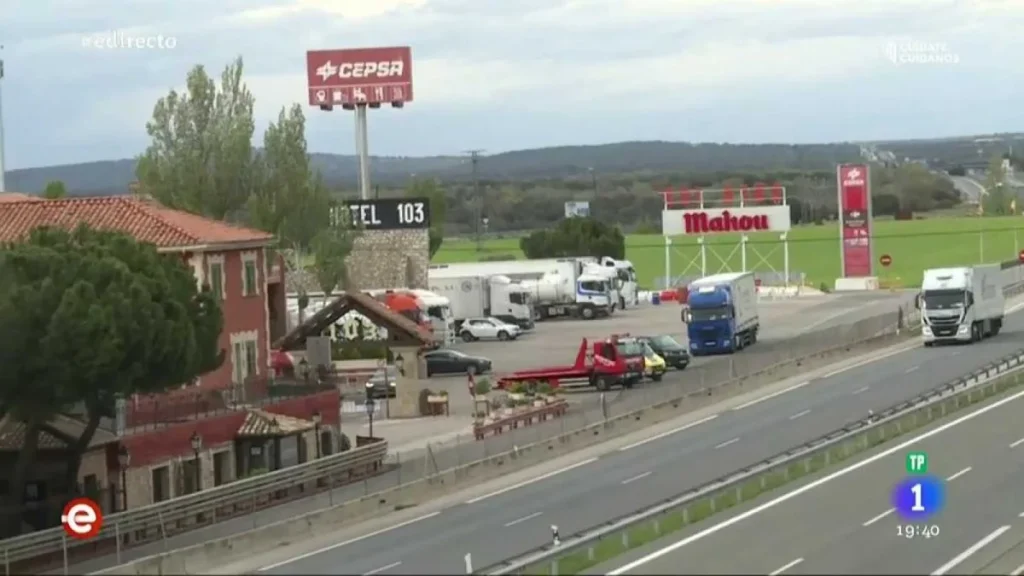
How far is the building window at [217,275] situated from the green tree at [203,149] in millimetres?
21746

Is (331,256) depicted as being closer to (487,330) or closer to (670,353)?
(487,330)

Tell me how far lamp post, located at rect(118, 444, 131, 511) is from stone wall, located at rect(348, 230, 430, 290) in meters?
52.9

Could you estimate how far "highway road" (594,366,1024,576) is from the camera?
2152 centimetres

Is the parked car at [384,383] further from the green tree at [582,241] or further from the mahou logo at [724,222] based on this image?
the green tree at [582,241]

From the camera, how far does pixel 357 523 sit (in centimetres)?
3866

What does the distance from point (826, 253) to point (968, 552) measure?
151561 millimetres

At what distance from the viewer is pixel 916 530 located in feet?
89.0

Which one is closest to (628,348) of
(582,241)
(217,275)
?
(217,275)

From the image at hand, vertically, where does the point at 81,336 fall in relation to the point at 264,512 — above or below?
above

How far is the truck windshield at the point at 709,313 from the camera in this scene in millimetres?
77000

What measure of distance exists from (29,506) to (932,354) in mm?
39351

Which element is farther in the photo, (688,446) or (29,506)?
(688,446)

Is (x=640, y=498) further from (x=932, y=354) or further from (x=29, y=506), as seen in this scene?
(x=932, y=354)

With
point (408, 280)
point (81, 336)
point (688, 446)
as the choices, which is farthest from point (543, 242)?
point (81, 336)
